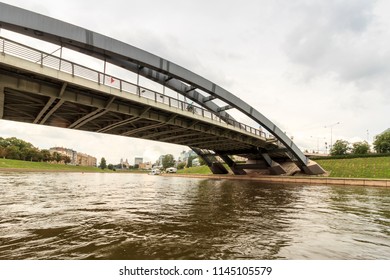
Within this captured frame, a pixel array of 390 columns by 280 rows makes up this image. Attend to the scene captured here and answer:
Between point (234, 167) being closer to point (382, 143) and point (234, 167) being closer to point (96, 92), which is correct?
point (96, 92)

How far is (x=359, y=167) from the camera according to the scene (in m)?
47.5

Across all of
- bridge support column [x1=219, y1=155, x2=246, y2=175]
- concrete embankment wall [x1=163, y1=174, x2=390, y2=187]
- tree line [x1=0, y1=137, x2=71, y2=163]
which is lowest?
concrete embankment wall [x1=163, y1=174, x2=390, y2=187]

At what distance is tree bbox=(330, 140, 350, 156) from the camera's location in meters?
83.4

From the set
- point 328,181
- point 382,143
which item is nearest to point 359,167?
point 328,181

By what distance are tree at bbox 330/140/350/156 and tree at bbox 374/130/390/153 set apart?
26.8 feet

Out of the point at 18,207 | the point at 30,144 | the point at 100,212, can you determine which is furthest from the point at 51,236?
the point at 30,144

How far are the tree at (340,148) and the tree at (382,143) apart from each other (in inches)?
322

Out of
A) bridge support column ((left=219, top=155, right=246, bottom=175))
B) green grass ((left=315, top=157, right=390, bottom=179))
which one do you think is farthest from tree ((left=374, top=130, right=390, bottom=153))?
bridge support column ((left=219, top=155, right=246, bottom=175))

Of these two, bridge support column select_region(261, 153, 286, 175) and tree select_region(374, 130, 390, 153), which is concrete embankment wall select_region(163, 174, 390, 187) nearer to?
bridge support column select_region(261, 153, 286, 175)

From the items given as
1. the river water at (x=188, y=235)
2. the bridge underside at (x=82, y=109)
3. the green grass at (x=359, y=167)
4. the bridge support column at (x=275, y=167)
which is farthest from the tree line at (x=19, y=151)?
the green grass at (x=359, y=167)

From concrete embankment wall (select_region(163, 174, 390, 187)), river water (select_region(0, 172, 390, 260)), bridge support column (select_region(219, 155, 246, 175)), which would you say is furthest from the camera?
bridge support column (select_region(219, 155, 246, 175))

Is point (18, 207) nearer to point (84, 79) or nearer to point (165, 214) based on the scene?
point (165, 214)

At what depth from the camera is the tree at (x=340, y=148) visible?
83.4 meters

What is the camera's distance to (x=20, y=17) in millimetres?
15375
